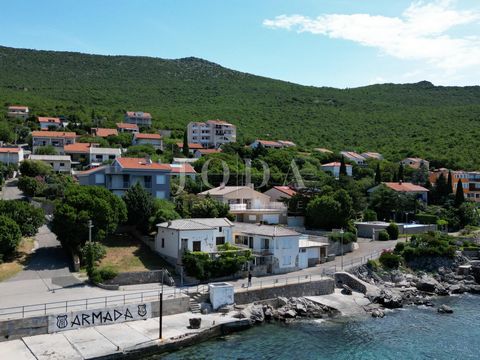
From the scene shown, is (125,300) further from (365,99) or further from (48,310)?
(365,99)

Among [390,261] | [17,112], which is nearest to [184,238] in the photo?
[390,261]

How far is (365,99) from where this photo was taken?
652 feet

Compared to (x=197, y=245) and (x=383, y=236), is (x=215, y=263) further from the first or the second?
(x=383, y=236)

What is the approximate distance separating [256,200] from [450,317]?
2938 centimetres

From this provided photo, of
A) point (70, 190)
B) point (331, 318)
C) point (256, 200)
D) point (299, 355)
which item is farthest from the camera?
point (256, 200)

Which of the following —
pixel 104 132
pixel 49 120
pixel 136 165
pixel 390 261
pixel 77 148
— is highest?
pixel 49 120

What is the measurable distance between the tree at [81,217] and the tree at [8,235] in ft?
10.1

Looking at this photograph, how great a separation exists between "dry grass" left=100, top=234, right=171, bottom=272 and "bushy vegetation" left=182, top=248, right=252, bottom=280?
275cm

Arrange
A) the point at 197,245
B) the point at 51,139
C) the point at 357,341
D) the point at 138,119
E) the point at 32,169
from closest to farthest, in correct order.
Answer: the point at 357,341, the point at 197,245, the point at 32,169, the point at 51,139, the point at 138,119

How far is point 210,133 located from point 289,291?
290 ft

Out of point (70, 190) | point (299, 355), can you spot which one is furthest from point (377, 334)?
point (70, 190)

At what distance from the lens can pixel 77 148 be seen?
9288 centimetres

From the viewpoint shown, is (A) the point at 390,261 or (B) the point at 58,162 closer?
(A) the point at 390,261

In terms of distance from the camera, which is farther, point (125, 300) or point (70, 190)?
point (70, 190)
